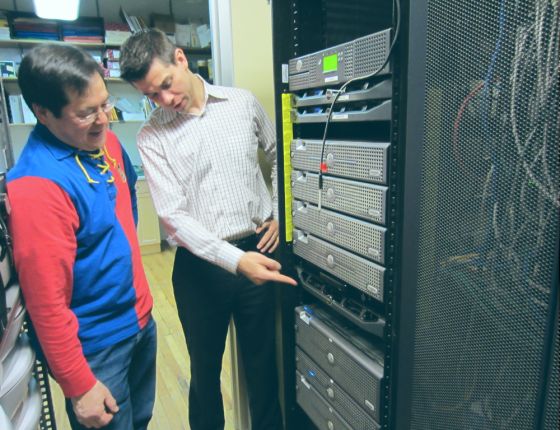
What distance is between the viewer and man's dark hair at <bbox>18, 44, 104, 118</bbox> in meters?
0.80

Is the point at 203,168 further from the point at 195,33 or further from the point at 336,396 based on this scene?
the point at 195,33

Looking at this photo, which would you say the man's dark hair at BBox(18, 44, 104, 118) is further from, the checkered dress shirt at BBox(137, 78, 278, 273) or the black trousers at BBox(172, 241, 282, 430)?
the black trousers at BBox(172, 241, 282, 430)

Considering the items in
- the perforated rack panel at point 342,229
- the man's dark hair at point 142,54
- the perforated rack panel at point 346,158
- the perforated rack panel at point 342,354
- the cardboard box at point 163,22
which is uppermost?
the cardboard box at point 163,22

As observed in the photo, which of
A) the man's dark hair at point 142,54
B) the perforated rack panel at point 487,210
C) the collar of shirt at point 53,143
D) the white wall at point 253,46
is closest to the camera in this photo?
the perforated rack panel at point 487,210

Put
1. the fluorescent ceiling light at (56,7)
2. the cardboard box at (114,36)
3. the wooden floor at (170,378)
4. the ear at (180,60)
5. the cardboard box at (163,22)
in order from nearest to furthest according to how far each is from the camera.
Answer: the ear at (180,60), the wooden floor at (170,378), the fluorescent ceiling light at (56,7), the cardboard box at (114,36), the cardboard box at (163,22)

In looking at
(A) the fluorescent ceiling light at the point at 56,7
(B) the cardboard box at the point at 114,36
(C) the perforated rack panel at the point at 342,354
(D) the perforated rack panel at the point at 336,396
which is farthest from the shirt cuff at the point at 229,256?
(B) the cardboard box at the point at 114,36

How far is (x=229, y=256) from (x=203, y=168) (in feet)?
0.98

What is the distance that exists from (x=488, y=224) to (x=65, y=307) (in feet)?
2.79

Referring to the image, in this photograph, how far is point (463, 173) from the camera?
27.0 inches

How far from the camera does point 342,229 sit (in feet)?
3.08

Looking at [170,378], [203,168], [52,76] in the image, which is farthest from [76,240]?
[170,378]

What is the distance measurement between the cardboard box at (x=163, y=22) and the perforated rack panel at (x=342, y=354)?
11.6 feet

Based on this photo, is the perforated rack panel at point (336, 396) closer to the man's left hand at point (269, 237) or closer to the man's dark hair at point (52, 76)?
the man's left hand at point (269, 237)

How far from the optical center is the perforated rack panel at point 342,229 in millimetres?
825
